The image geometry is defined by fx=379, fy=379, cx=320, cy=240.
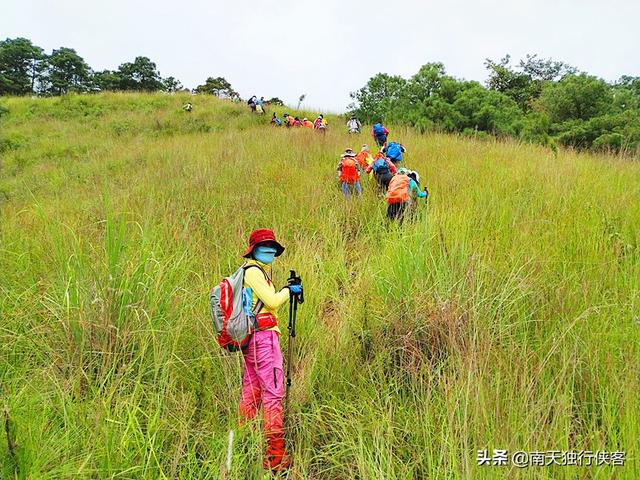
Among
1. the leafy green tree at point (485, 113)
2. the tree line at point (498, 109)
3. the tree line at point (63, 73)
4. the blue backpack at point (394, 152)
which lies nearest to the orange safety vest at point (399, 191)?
the blue backpack at point (394, 152)

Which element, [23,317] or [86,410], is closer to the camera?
[86,410]

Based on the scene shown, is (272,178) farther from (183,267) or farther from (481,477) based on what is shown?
(481,477)

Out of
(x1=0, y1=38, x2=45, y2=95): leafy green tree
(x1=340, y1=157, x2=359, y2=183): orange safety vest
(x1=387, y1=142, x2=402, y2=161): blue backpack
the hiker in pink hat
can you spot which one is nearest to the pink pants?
the hiker in pink hat

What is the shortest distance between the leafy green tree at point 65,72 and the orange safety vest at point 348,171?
5153 cm

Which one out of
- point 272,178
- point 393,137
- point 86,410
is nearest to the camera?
point 86,410

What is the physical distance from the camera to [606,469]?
4.94ft

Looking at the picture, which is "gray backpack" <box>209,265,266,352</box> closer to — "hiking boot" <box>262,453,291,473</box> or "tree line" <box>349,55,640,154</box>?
"hiking boot" <box>262,453,291,473</box>

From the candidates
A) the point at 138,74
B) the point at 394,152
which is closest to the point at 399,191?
the point at 394,152

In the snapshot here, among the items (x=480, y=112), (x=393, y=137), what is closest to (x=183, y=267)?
(x=393, y=137)

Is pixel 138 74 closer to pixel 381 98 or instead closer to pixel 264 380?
pixel 381 98

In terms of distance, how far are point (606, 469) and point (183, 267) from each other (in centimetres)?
310

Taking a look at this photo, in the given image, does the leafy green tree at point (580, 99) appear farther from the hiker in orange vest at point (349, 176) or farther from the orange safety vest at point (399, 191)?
the orange safety vest at point (399, 191)

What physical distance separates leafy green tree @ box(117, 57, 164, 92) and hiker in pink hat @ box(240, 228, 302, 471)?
49428 mm

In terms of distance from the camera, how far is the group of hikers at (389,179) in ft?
15.4
